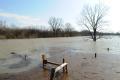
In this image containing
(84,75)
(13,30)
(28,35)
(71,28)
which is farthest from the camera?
(71,28)

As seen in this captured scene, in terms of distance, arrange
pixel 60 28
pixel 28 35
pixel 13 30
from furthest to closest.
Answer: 1. pixel 60 28
2. pixel 28 35
3. pixel 13 30

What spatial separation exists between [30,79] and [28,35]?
4774 centimetres

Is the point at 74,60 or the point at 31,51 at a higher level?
the point at 31,51

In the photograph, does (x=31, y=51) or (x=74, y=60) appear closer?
(x=74, y=60)

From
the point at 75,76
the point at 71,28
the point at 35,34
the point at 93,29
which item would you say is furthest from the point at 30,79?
the point at 71,28

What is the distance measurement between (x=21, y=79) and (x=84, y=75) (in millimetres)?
3799

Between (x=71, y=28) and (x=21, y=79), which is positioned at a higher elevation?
(x=71, y=28)

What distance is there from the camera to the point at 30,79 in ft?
31.7

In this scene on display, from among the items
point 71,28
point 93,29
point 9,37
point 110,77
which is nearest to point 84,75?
point 110,77

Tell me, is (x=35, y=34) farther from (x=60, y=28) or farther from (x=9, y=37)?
(x=60, y=28)

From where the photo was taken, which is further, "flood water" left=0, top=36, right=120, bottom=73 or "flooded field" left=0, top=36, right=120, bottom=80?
"flood water" left=0, top=36, right=120, bottom=73

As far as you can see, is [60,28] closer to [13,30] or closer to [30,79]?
[13,30]

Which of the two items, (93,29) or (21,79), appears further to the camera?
(93,29)

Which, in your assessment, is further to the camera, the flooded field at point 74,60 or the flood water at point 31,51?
the flood water at point 31,51
